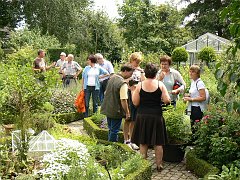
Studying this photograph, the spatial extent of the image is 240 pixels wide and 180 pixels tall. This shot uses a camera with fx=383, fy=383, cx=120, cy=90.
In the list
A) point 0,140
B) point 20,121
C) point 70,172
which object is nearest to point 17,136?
point 20,121

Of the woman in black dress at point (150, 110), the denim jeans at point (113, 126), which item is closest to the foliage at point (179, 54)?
the denim jeans at point (113, 126)

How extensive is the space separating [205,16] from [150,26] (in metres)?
14.8

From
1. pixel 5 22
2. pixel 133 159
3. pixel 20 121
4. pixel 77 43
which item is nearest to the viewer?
pixel 133 159

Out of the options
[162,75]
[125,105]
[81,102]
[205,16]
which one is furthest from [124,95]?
[205,16]

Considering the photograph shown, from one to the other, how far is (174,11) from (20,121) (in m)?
21.8

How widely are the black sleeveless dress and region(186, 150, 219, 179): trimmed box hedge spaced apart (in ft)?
1.66

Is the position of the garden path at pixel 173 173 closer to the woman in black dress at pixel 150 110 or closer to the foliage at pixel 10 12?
the woman in black dress at pixel 150 110

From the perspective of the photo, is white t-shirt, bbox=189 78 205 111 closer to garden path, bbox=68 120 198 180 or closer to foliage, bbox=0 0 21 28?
garden path, bbox=68 120 198 180

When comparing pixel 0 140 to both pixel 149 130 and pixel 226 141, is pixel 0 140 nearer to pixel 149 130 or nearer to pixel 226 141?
pixel 149 130

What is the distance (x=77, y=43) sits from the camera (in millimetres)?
23406

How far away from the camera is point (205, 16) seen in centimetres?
3678

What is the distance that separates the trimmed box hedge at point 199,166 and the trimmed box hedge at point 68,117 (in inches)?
171

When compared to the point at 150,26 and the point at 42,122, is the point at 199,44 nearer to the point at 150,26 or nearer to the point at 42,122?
the point at 150,26

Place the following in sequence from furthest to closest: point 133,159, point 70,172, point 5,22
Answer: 1. point 5,22
2. point 133,159
3. point 70,172
